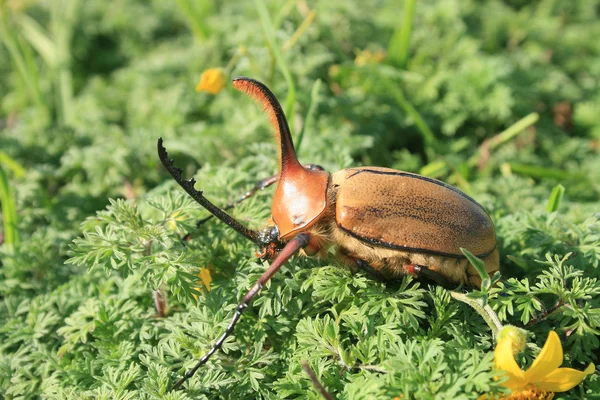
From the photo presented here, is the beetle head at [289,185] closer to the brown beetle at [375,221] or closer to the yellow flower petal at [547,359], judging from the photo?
the brown beetle at [375,221]

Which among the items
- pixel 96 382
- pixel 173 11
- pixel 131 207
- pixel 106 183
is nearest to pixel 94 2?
pixel 173 11

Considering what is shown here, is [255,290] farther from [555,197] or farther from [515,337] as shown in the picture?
[555,197]

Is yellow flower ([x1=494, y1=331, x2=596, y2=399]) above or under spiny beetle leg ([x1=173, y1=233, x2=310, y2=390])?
under

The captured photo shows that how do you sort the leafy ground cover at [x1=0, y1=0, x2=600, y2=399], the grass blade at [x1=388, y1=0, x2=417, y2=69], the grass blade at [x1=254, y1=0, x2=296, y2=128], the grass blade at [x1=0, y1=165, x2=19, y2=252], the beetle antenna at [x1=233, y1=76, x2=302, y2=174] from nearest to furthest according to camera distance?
the leafy ground cover at [x1=0, y1=0, x2=600, y2=399] < the beetle antenna at [x1=233, y1=76, x2=302, y2=174] < the grass blade at [x1=0, y1=165, x2=19, y2=252] < the grass blade at [x1=254, y1=0, x2=296, y2=128] < the grass blade at [x1=388, y1=0, x2=417, y2=69]

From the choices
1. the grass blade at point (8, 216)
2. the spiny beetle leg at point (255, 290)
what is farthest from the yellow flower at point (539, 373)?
the grass blade at point (8, 216)

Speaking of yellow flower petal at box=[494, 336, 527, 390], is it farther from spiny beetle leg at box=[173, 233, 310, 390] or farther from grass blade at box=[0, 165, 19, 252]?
grass blade at box=[0, 165, 19, 252]

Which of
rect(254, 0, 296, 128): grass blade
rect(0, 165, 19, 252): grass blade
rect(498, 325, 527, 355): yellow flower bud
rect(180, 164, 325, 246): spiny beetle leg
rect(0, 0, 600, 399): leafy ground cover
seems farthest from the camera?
rect(254, 0, 296, 128): grass blade

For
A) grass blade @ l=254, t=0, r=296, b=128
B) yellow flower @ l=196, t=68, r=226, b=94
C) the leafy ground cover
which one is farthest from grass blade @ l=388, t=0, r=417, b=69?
yellow flower @ l=196, t=68, r=226, b=94
